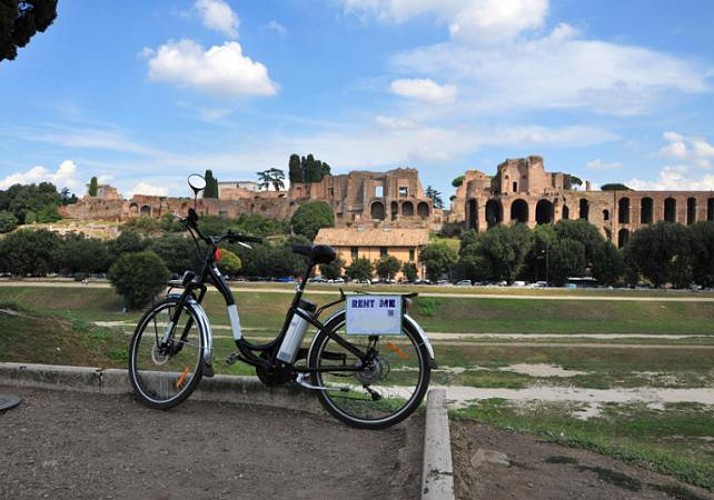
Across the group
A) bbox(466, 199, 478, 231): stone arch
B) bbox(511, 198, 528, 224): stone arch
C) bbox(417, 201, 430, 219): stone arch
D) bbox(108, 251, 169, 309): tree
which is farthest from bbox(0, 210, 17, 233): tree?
bbox(511, 198, 528, 224): stone arch

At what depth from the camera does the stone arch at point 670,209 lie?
276ft

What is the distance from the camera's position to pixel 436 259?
65438 millimetres

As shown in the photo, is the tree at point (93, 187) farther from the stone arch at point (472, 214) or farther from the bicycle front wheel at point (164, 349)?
the bicycle front wheel at point (164, 349)

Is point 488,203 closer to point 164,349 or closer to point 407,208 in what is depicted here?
point 407,208

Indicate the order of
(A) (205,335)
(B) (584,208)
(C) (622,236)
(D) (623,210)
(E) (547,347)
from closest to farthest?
(A) (205,335), (E) (547,347), (B) (584,208), (C) (622,236), (D) (623,210)

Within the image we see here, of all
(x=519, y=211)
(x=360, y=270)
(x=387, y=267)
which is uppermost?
(x=519, y=211)

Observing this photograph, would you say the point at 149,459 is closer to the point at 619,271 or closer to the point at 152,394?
the point at 152,394

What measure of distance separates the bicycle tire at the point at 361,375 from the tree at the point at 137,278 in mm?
39704

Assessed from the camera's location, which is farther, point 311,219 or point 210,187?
point 210,187

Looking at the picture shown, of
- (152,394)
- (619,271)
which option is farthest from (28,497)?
(619,271)

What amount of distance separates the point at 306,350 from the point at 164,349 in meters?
1.46

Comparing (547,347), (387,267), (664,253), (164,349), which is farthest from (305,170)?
(164,349)

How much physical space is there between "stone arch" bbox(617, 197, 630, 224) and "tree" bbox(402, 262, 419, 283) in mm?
34588

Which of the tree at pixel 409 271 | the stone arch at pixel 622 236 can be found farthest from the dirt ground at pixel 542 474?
the stone arch at pixel 622 236
